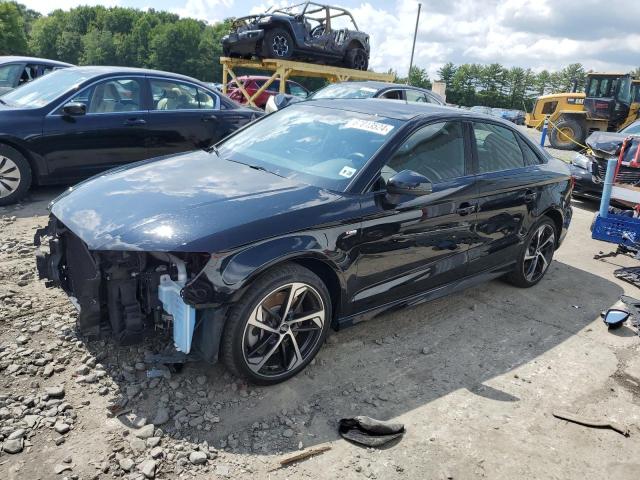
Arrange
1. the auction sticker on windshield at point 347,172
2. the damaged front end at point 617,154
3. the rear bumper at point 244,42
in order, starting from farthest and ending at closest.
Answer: the rear bumper at point 244,42
the damaged front end at point 617,154
the auction sticker on windshield at point 347,172

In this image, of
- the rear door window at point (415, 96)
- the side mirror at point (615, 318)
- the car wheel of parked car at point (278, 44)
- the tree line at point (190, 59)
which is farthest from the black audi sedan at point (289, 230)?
the tree line at point (190, 59)

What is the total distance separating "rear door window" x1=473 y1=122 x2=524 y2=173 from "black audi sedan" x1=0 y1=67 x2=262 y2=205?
4057 mm

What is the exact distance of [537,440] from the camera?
2916 millimetres

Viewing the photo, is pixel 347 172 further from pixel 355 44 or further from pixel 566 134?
pixel 566 134

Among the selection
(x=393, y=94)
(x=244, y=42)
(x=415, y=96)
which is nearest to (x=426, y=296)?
(x=393, y=94)

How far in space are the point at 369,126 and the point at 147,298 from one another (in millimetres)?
1917

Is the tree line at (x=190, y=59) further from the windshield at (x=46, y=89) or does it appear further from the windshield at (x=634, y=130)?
the windshield at (x=46, y=89)

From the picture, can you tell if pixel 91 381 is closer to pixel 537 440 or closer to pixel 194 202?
pixel 194 202

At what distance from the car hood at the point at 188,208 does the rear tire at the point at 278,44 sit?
944cm

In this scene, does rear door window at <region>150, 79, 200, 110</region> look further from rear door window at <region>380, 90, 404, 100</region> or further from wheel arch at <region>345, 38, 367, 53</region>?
wheel arch at <region>345, 38, 367, 53</region>

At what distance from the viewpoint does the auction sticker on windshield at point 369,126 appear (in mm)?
3605

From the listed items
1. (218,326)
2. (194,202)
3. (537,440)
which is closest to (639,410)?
(537,440)

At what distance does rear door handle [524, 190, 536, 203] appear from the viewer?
182 inches

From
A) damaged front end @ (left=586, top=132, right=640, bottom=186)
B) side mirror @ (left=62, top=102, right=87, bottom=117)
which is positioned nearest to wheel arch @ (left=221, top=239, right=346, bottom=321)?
side mirror @ (left=62, top=102, right=87, bottom=117)
